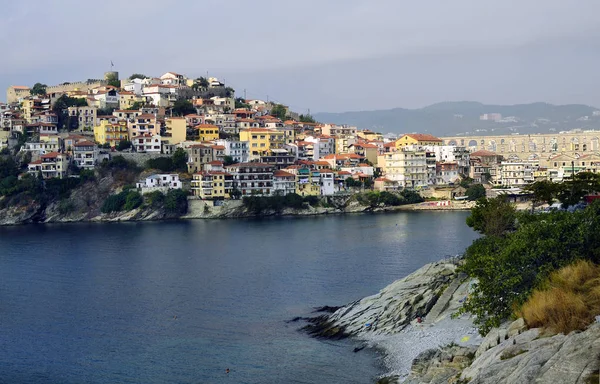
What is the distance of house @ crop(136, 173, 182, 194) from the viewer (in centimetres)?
4359

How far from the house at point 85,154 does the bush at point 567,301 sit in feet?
119

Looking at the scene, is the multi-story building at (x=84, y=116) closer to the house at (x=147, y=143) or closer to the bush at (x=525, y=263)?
the house at (x=147, y=143)

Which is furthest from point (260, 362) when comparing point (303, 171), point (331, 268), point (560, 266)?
point (303, 171)

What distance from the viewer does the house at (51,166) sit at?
4473 cm

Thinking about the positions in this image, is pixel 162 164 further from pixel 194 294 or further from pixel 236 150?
pixel 194 294

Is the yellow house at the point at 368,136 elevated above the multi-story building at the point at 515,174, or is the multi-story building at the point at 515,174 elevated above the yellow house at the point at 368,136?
the yellow house at the point at 368,136

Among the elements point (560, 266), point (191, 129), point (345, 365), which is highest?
point (191, 129)

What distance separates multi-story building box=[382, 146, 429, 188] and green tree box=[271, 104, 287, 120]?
43.5 ft

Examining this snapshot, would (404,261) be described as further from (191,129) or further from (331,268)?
(191,129)

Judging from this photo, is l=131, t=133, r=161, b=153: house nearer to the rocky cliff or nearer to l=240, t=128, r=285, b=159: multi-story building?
l=240, t=128, r=285, b=159: multi-story building

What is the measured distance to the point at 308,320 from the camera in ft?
59.6

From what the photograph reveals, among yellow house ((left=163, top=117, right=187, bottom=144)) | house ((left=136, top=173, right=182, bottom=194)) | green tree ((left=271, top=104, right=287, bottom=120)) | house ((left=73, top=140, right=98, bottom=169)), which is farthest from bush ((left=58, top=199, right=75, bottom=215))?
green tree ((left=271, top=104, right=287, bottom=120))

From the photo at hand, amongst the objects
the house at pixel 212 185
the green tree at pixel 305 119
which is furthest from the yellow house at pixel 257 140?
the green tree at pixel 305 119

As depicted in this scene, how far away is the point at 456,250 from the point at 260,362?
1358cm
